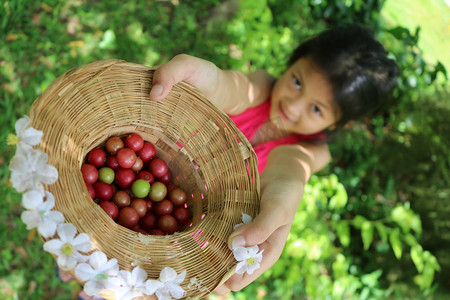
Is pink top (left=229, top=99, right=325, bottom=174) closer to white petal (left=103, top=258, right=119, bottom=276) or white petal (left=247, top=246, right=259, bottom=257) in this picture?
white petal (left=247, top=246, right=259, bottom=257)

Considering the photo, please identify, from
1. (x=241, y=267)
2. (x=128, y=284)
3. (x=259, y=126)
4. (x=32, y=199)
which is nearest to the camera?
(x=32, y=199)

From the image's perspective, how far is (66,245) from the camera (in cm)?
86

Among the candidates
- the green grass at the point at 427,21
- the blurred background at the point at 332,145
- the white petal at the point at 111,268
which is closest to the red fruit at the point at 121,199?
the white petal at the point at 111,268

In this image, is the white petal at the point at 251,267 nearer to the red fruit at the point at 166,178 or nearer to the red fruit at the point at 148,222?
the red fruit at the point at 148,222

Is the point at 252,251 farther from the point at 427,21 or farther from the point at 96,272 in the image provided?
the point at 427,21

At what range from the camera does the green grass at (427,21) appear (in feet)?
11.0

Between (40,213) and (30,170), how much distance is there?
0.11m

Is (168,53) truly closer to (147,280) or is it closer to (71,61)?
(71,61)

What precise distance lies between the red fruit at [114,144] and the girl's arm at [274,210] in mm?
548

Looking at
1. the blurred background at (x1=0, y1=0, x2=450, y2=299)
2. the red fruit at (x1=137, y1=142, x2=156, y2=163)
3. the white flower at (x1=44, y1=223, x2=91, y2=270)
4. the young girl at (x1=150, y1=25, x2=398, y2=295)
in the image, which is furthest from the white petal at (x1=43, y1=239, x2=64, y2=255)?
the blurred background at (x1=0, y1=0, x2=450, y2=299)

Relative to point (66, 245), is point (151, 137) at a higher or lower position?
lower

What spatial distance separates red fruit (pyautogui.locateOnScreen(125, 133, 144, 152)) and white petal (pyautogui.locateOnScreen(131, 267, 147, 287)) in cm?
49

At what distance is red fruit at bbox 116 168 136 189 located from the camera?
1323 mm

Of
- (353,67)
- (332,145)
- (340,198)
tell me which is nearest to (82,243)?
(353,67)
